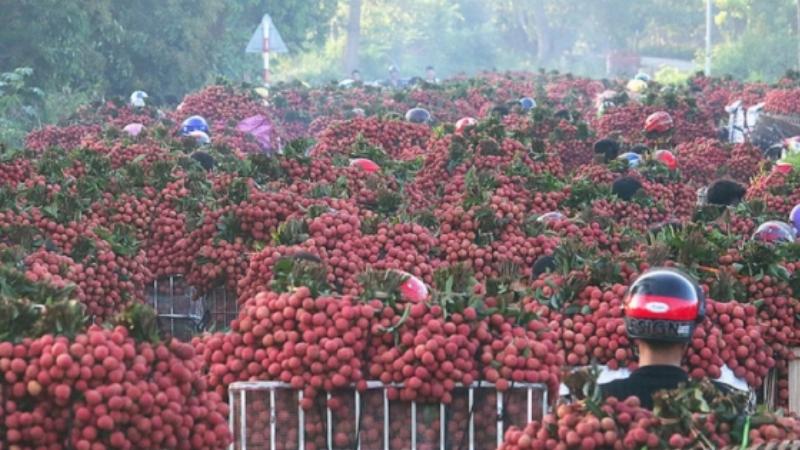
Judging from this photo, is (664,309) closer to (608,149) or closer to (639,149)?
(608,149)

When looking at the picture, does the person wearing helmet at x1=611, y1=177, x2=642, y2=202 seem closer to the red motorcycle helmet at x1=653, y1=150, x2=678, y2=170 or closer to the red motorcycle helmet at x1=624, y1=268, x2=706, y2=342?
the red motorcycle helmet at x1=653, y1=150, x2=678, y2=170

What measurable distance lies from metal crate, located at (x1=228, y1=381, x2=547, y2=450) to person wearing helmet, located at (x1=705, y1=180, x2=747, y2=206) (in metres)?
7.43

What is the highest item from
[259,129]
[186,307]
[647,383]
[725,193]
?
[259,129]

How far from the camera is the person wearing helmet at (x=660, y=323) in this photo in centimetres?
679

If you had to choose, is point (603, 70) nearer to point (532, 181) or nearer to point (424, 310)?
point (532, 181)

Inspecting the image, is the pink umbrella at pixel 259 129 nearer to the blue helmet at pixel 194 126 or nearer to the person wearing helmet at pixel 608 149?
the blue helmet at pixel 194 126

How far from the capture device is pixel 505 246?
36.5 ft

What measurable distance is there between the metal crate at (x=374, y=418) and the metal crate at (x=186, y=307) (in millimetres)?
4044

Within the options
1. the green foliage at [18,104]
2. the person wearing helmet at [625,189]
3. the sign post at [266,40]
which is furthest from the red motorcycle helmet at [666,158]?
the sign post at [266,40]

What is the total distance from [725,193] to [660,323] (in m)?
7.39

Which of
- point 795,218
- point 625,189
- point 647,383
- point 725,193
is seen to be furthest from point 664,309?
point 725,193

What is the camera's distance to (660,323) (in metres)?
6.91

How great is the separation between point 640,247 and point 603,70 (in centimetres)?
7810

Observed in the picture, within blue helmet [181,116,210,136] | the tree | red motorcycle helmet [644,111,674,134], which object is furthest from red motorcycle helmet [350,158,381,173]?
the tree
